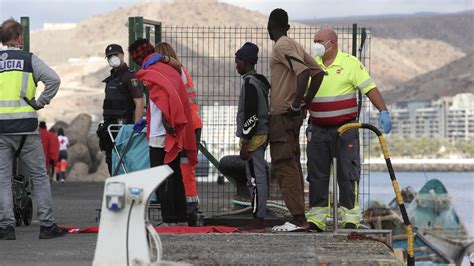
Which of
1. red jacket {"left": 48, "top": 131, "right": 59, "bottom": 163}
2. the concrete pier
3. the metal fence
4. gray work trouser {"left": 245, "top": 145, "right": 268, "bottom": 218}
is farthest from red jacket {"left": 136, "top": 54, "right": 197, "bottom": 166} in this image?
red jacket {"left": 48, "top": 131, "right": 59, "bottom": 163}

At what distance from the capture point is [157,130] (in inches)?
553

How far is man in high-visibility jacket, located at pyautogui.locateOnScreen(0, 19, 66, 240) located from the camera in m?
14.1

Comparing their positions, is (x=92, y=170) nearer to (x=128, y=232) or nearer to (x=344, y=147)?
(x=344, y=147)

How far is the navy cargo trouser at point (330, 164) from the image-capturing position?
47.1 ft

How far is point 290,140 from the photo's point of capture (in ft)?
46.7

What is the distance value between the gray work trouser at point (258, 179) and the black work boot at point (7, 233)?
240 centimetres

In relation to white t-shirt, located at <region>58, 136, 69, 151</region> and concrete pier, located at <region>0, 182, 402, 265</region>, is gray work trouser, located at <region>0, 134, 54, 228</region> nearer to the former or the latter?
concrete pier, located at <region>0, 182, 402, 265</region>

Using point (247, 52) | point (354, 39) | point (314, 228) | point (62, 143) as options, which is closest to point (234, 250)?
point (314, 228)

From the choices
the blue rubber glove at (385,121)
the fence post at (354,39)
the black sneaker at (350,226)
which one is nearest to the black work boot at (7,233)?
the black sneaker at (350,226)

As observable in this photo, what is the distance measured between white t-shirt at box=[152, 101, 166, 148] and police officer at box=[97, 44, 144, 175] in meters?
1.54

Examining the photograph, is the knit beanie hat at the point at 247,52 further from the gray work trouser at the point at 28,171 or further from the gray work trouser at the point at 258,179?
the gray work trouser at the point at 28,171

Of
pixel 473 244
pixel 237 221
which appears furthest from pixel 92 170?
pixel 237 221

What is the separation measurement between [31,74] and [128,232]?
433cm

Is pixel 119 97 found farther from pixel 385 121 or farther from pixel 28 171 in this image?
pixel 385 121
